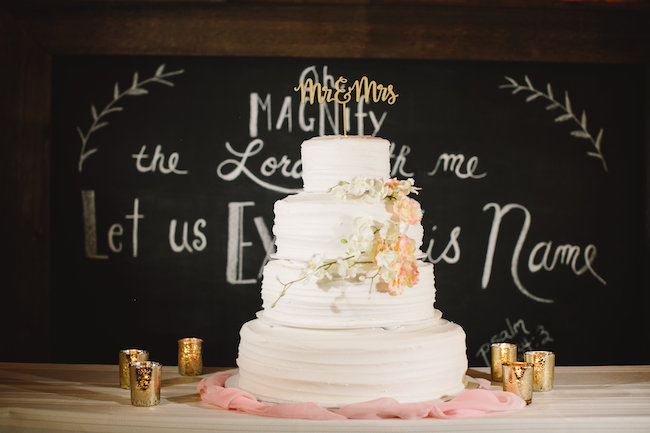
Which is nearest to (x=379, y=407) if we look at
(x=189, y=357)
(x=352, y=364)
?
(x=352, y=364)

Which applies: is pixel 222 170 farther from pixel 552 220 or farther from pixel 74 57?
pixel 552 220

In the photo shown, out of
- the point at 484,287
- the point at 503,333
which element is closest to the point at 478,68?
the point at 484,287

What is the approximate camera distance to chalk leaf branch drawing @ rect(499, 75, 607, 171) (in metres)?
4.69

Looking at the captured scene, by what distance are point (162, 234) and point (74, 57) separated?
128cm

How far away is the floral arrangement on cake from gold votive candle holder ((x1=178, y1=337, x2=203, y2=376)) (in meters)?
0.69

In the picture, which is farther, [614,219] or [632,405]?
[614,219]

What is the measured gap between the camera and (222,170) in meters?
4.64

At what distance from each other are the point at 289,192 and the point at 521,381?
238 cm

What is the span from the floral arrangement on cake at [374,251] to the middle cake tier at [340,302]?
0.03m

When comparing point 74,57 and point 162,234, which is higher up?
point 74,57

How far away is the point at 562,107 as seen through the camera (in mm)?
4695

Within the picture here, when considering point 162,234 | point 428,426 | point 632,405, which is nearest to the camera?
point 428,426

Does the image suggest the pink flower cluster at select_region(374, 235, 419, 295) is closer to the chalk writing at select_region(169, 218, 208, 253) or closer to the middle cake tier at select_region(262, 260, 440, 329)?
the middle cake tier at select_region(262, 260, 440, 329)

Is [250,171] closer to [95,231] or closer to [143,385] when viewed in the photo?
[95,231]
